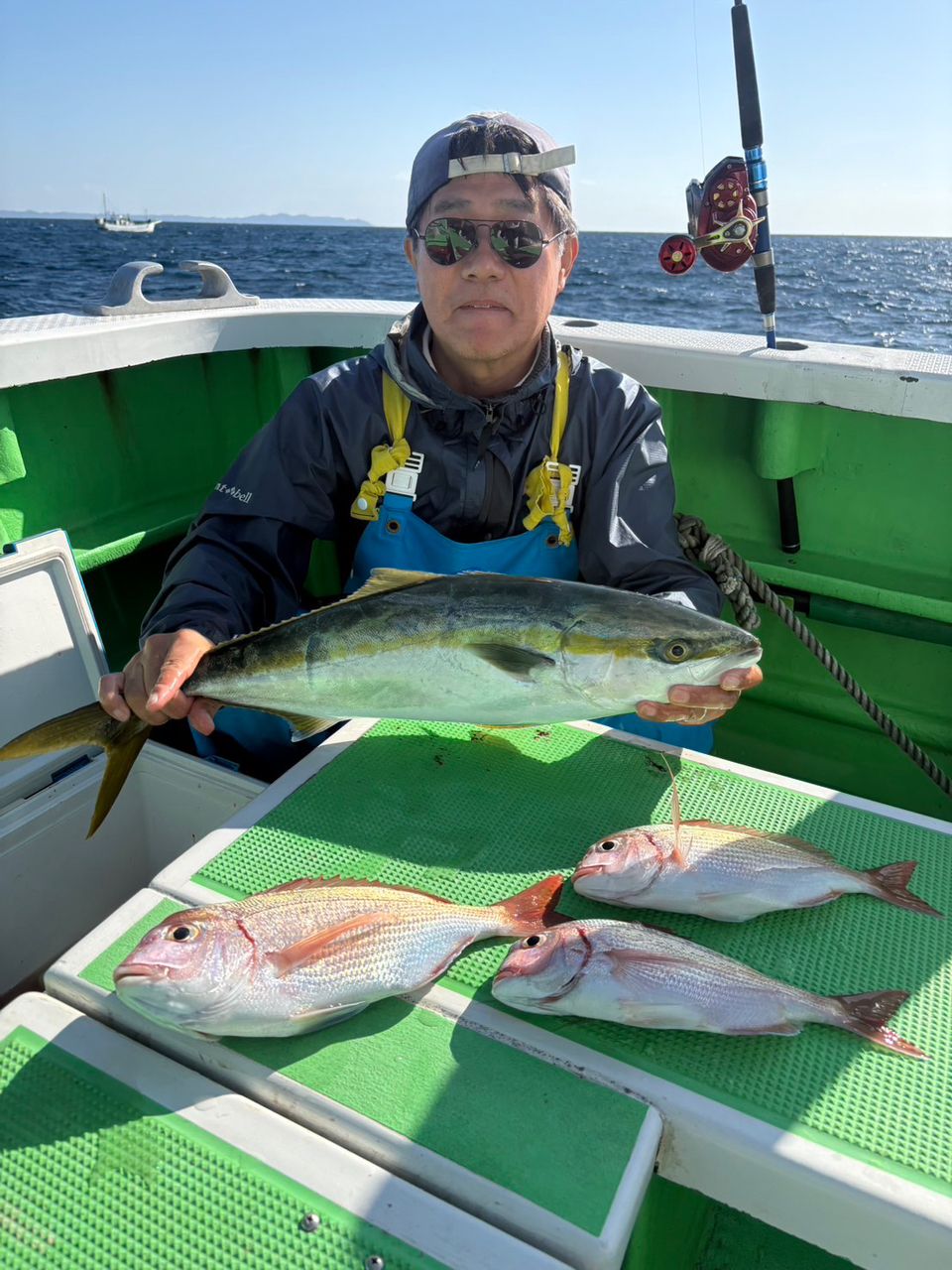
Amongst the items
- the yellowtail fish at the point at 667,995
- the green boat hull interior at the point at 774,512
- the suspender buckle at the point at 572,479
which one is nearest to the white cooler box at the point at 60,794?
the green boat hull interior at the point at 774,512

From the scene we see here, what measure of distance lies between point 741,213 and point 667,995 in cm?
320

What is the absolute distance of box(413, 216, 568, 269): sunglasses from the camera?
2922 millimetres

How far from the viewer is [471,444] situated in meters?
3.12

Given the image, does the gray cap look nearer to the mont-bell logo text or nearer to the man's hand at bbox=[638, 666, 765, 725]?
the mont-bell logo text

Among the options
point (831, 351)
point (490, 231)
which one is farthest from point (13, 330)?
point (831, 351)

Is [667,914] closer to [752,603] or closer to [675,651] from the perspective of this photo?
[675,651]

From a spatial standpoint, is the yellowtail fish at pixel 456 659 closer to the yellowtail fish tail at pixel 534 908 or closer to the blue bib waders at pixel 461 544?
the yellowtail fish tail at pixel 534 908

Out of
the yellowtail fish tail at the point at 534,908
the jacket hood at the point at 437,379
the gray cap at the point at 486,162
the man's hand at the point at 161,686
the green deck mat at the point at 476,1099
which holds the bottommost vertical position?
the green deck mat at the point at 476,1099

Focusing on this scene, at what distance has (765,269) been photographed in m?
3.73

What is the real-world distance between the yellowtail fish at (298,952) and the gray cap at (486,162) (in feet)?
7.57

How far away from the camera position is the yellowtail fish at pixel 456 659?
6.97 ft

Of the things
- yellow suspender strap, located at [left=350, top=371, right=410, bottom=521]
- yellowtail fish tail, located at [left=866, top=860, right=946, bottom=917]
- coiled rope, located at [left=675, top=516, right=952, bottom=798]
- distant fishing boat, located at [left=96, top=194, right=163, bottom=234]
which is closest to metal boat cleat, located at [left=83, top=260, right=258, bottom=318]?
yellow suspender strap, located at [left=350, top=371, right=410, bottom=521]

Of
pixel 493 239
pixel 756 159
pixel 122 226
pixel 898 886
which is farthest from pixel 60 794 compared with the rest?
pixel 122 226

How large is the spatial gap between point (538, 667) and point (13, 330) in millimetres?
2931
